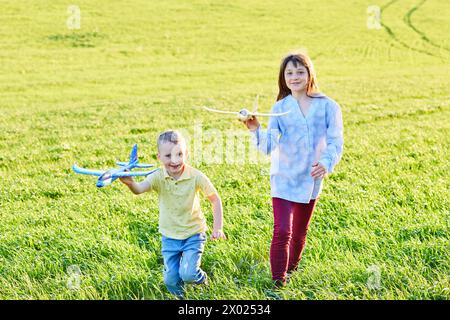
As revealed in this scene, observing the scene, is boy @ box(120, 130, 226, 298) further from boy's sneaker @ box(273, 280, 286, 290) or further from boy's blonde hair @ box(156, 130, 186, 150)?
boy's sneaker @ box(273, 280, 286, 290)

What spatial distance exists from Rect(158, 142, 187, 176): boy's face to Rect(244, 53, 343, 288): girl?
0.59m

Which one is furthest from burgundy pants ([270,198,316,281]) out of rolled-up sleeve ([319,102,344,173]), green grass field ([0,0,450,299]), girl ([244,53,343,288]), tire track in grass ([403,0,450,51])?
tire track in grass ([403,0,450,51])

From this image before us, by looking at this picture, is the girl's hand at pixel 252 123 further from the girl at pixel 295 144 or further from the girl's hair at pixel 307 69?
the girl's hair at pixel 307 69

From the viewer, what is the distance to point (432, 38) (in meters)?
40.3

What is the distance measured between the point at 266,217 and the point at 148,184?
196 cm

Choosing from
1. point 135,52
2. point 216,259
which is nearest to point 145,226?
point 216,259

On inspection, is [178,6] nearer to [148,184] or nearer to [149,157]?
[149,157]

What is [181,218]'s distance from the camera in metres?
4.54

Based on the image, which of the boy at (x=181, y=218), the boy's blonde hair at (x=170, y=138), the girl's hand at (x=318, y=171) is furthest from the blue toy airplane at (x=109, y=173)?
the girl's hand at (x=318, y=171)

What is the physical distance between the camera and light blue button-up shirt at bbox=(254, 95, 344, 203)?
4.50m

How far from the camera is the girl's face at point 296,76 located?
4.50 meters

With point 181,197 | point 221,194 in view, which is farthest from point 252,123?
point 221,194

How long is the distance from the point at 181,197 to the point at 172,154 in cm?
40

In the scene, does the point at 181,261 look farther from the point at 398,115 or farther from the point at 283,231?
the point at 398,115
